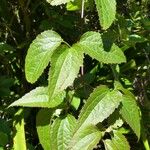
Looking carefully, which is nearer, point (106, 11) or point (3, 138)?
point (106, 11)

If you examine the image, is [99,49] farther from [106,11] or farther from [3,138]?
[3,138]

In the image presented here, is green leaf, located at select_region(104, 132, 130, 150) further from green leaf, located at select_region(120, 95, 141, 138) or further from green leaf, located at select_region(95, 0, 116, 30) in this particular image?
green leaf, located at select_region(95, 0, 116, 30)

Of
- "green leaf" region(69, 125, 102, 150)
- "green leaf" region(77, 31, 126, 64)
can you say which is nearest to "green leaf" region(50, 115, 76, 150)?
"green leaf" region(69, 125, 102, 150)

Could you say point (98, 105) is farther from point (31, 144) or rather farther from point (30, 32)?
point (30, 32)

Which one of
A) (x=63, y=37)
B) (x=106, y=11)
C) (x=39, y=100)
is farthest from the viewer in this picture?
(x=63, y=37)

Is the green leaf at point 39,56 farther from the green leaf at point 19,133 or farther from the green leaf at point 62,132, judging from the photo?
the green leaf at point 19,133

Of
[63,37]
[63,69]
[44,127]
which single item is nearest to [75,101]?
[44,127]
